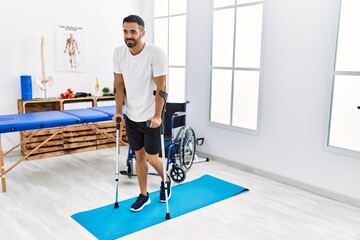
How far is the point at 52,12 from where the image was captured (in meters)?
4.61

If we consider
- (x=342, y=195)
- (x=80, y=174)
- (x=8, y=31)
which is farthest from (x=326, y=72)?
(x=8, y=31)

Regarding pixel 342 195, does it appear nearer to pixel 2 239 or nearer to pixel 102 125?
pixel 2 239

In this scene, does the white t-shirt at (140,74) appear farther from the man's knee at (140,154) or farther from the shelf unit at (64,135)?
the shelf unit at (64,135)

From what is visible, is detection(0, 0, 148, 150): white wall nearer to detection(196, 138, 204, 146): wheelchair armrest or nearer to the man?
detection(196, 138, 204, 146): wheelchair armrest

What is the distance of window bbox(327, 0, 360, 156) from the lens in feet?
9.75

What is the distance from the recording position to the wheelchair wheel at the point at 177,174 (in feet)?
11.7

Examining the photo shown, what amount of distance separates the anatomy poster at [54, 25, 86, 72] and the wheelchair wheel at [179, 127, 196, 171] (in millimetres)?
2068

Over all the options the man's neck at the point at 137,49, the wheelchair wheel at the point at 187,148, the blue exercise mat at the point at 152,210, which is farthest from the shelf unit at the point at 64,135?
the man's neck at the point at 137,49

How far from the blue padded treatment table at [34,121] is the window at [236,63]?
5.89ft

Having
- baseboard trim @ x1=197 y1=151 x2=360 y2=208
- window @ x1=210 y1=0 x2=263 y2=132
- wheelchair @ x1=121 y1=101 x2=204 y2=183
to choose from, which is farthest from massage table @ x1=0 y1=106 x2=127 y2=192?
baseboard trim @ x1=197 y1=151 x2=360 y2=208

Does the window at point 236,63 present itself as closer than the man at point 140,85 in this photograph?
Answer: No

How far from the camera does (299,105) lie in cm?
340

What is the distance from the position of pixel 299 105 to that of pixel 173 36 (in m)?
2.32

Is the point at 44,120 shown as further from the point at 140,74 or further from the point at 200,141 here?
the point at 200,141
